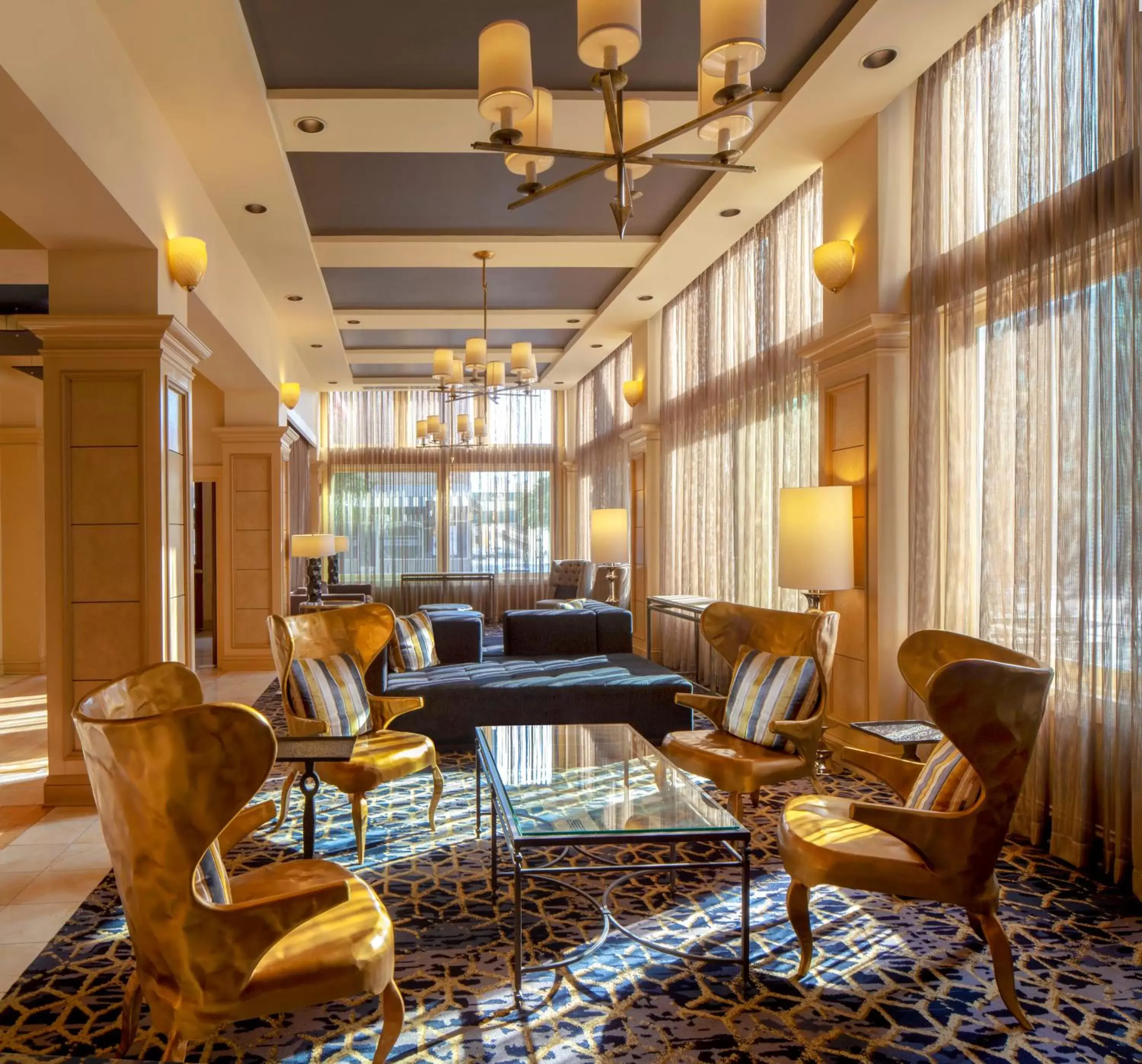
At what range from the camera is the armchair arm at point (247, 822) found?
2.32 m

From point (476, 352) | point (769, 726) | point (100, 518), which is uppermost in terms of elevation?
point (476, 352)

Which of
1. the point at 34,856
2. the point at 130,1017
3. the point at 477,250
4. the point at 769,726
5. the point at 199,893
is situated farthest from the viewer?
the point at 477,250

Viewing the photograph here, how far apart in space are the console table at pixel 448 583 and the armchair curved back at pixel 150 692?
411 inches

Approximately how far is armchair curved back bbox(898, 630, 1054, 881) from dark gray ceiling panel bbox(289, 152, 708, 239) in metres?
4.16

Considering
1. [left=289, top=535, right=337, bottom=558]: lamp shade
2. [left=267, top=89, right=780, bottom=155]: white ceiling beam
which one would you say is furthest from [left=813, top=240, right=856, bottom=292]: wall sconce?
[left=289, top=535, right=337, bottom=558]: lamp shade

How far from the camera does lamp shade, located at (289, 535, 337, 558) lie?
9.44 meters

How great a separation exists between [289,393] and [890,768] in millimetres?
7493

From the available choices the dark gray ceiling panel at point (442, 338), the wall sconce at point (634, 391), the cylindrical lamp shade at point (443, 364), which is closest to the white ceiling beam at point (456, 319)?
the dark gray ceiling panel at point (442, 338)

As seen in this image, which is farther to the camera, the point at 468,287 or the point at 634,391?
the point at 634,391

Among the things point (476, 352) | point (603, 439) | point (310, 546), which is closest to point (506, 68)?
point (476, 352)

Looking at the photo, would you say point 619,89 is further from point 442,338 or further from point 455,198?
point 442,338

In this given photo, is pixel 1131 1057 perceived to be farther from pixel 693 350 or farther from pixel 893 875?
pixel 693 350

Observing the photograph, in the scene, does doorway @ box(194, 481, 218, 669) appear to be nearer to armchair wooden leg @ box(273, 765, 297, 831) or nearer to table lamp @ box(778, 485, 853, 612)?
armchair wooden leg @ box(273, 765, 297, 831)

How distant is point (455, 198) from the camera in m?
6.12
